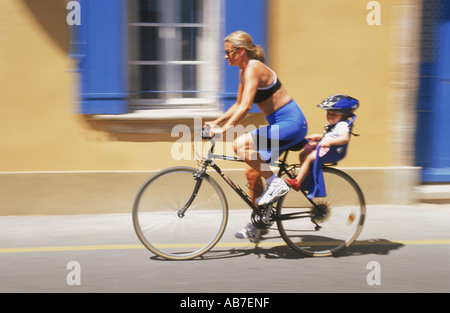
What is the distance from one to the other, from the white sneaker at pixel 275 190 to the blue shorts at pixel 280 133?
20 centimetres

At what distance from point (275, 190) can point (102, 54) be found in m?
2.86

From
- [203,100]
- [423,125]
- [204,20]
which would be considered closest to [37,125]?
[203,100]

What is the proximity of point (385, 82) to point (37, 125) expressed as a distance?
166 inches

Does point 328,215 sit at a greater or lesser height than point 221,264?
greater

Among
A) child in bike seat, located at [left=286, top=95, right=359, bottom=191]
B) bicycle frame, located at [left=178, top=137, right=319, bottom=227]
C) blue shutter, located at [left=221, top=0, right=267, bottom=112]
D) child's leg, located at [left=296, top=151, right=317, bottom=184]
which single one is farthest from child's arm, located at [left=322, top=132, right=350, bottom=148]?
blue shutter, located at [left=221, top=0, right=267, bottom=112]

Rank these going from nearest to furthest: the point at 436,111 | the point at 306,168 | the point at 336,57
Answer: the point at 306,168, the point at 336,57, the point at 436,111

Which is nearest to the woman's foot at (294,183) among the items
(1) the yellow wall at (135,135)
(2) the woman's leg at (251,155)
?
(2) the woman's leg at (251,155)

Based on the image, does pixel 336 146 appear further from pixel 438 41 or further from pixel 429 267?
pixel 438 41

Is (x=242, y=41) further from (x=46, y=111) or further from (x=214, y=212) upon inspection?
(x=46, y=111)

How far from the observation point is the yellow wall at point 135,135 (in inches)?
224

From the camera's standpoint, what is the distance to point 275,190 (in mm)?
4129

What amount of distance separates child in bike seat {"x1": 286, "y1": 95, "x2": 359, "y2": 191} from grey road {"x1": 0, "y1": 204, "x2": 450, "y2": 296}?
0.76m

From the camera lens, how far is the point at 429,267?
4.13 meters

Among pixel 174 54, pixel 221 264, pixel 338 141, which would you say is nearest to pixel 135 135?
pixel 174 54
